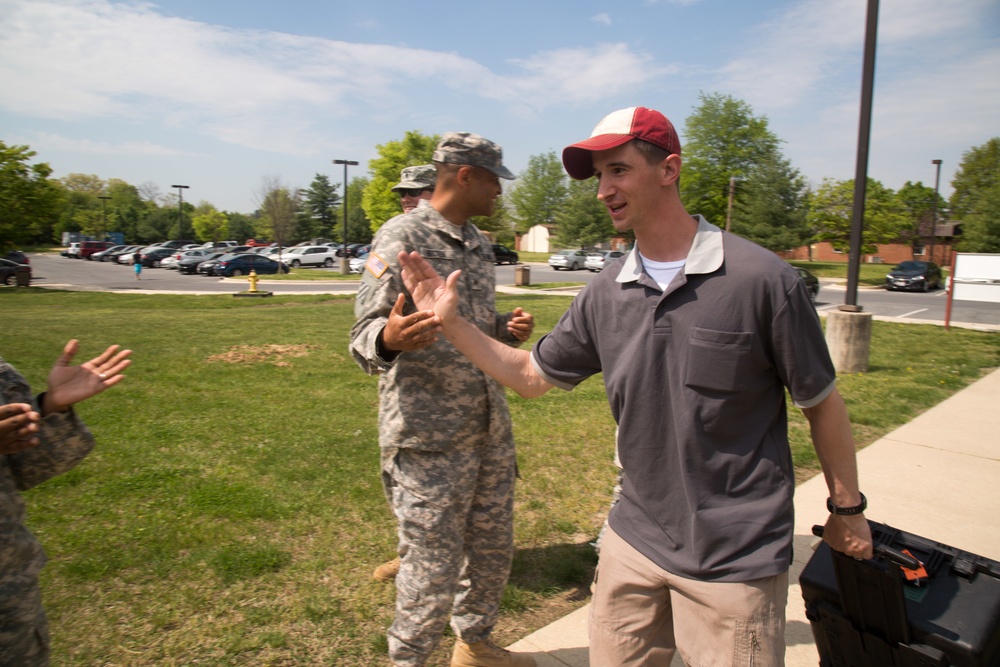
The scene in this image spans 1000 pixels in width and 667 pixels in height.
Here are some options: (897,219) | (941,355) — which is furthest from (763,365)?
(897,219)

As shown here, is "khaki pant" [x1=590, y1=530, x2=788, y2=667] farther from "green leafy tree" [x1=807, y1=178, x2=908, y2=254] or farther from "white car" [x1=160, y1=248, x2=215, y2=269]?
"white car" [x1=160, y1=248, x2=215, y2=269]

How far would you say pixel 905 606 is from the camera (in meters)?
A: 1.79

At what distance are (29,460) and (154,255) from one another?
166 ft

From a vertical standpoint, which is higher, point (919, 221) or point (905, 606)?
point (919, 221)

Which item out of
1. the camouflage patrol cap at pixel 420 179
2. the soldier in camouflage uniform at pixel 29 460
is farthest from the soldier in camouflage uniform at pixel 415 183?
the soldier in camouflage uniform at pixel 29 460

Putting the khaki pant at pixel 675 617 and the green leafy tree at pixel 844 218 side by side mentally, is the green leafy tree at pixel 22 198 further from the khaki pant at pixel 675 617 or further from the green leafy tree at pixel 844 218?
the green leafy tree at pixel 844 218

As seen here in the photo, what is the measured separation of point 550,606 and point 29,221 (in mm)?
27009

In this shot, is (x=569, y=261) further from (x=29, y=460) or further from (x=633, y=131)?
(x=29, y=460)

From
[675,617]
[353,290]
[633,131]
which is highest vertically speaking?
[633,131]

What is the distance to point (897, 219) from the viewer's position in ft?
126

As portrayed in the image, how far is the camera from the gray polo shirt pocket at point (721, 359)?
1.65 metres

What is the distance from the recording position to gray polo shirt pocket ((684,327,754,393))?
5.42ft

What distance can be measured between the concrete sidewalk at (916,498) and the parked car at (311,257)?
133 feet

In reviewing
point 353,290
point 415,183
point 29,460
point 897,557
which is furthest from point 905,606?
point 353,290
